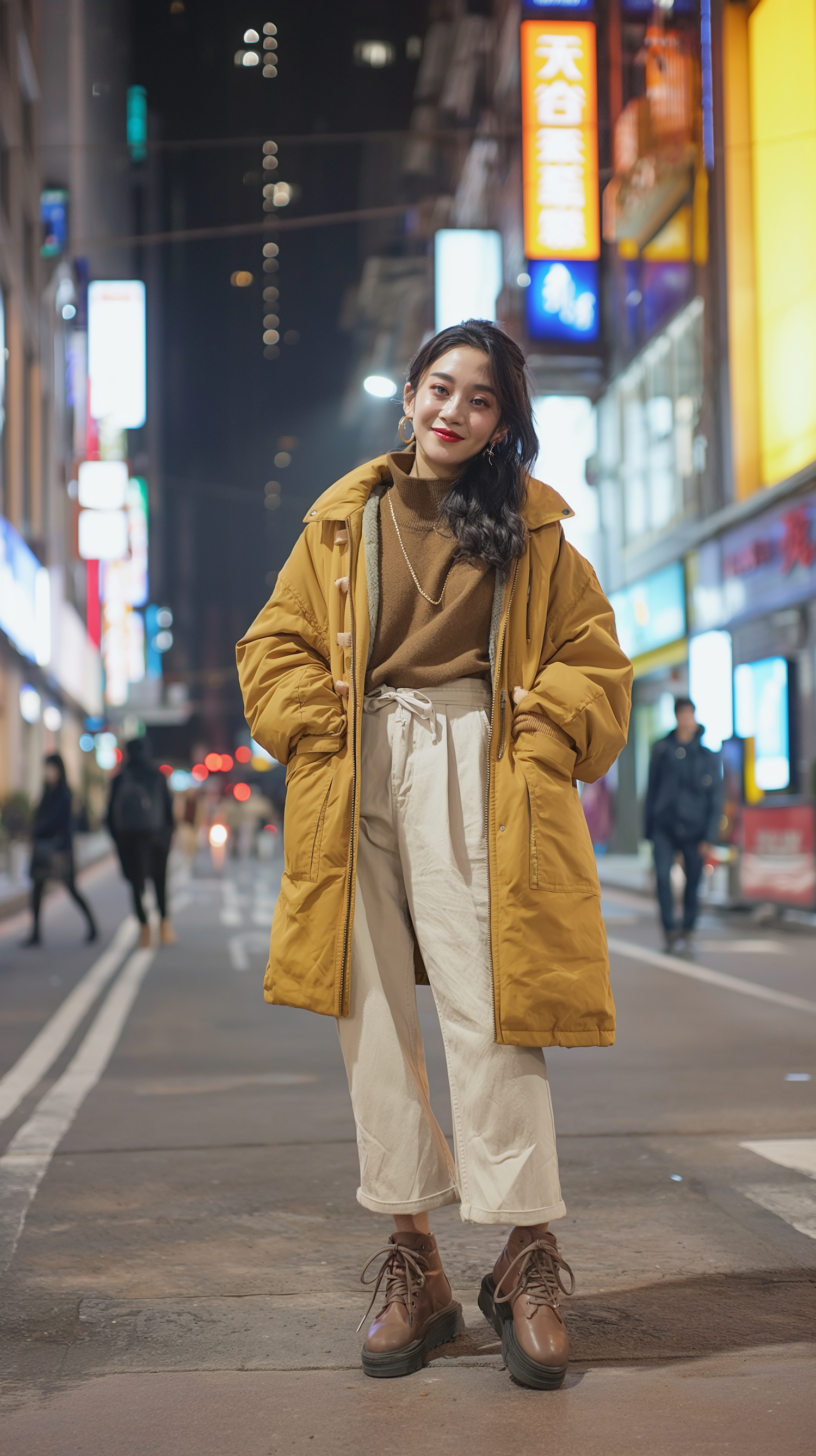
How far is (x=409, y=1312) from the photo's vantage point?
9.77 feet

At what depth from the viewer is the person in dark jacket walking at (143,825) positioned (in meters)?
12.9

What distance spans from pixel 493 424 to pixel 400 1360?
74.3 inches

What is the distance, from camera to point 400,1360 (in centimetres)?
290

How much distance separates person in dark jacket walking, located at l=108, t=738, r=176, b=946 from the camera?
12.9 metres

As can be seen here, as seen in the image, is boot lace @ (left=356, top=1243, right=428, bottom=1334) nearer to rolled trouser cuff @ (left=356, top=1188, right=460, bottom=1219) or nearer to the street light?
rolled trouser cuff @ (left=356, top=1188, right=460, bottom=1219)

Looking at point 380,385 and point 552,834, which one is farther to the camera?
point 380,385

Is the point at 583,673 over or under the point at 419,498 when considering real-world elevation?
under

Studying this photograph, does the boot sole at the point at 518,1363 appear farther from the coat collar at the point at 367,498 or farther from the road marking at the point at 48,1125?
the coat collar at the point at 367,498

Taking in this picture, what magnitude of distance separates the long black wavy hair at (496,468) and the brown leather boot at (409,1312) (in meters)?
Result: 1.41

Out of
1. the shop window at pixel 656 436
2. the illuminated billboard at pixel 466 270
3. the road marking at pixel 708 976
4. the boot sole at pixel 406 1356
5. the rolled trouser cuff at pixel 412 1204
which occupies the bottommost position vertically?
the road marking at pixel 708 976

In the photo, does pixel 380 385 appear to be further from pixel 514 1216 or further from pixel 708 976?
pixel 514 1216

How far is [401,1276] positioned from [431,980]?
587mm

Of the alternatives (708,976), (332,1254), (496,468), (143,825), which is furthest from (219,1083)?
(143,825)

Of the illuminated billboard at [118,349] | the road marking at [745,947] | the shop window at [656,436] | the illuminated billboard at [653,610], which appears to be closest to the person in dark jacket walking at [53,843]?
the road marking at [745,947]
